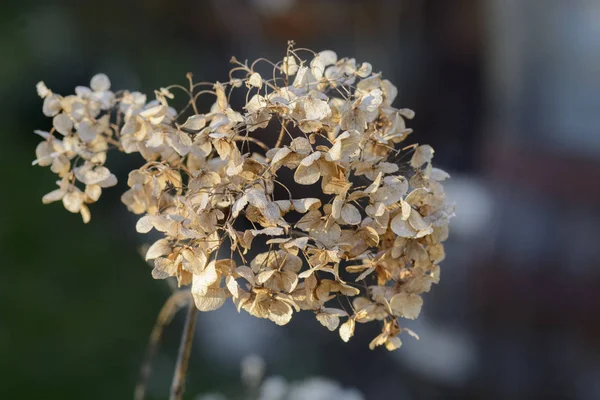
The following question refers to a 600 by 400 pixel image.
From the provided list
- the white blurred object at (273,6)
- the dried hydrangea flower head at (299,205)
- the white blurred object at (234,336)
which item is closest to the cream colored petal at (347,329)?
the dried hydrangea flower head at (299,205)

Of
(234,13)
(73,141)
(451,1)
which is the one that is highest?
(234,13)

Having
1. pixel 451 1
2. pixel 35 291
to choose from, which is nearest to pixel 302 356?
pixel 35 291

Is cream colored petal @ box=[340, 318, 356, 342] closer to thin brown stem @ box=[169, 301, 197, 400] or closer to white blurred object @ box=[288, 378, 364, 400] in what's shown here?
thin brown stem @ box=[169, 301, 197, 400]

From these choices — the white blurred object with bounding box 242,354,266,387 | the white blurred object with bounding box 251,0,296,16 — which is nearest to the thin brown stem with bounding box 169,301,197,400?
the white blurred object with bounding box 242,354,266,387

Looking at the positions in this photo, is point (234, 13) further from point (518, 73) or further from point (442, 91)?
point (518, 73)

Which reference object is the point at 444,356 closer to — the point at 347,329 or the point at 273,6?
the point at 347,329

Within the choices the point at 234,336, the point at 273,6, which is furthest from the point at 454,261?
the point at 273,6

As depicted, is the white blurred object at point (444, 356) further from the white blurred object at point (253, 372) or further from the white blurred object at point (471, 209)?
the white blurred object at point (253, 372)

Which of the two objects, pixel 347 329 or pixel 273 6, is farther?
pixel 273 6
